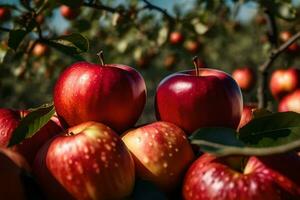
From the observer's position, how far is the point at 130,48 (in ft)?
12.6

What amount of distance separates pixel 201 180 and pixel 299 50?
2.62 meters

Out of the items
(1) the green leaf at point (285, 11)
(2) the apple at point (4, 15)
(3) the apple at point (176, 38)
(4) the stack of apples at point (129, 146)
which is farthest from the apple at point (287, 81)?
(4) the stack of apples at point (129, 146)

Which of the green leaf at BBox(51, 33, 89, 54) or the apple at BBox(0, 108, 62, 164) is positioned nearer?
the apple at BBox(0, 108, 62, 164)

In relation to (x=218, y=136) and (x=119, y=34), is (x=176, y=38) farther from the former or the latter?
(x=218, y=136)

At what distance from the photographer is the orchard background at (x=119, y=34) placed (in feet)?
4.40

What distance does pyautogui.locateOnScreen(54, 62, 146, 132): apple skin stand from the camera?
88cm

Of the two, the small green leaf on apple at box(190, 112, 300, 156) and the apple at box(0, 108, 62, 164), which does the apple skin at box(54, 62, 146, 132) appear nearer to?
the apple at box(0, 108, 62, 164)

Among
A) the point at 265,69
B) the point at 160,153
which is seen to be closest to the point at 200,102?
the point at 160,153

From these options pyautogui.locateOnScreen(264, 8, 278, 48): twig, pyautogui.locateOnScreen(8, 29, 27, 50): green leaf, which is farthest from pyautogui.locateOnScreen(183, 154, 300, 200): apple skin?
pyautogui.locateOnScreen(264, 8, 278, 48): twig

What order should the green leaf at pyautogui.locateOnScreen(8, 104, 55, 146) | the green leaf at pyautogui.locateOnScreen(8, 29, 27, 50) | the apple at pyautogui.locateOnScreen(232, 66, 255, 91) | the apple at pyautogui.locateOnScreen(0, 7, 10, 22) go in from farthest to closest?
the apple at pyautogui.locateOnScreen(232, 66, 255, 91) < the apple at pyautogui.locateOnScreen(0, 7, 10, 22) < the green leaf at pyautogui.locateOnScreen(8, 29, 27, 50) < the green leaf at pyautogui.locateOnScreen(8, 104, 55, 146)

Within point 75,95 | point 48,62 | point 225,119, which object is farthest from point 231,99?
point 48,62

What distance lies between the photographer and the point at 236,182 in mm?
726

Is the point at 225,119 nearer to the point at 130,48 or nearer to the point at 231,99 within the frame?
the point at 231,99

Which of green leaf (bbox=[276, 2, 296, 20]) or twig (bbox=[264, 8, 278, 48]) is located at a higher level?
green leaf (bbox=[276, 2, 296, 20])
